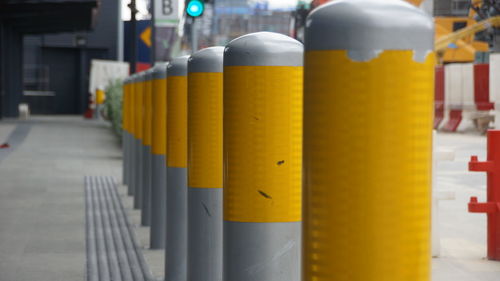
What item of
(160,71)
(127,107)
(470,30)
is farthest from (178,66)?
(470,30)

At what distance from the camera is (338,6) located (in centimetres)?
244

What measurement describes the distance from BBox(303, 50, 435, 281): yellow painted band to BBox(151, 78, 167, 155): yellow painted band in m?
5.22

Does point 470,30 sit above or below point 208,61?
above

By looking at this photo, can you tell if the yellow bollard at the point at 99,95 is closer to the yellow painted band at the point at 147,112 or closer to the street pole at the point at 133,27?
the street pole at the point at 133,27

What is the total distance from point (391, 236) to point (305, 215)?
0.88 ft

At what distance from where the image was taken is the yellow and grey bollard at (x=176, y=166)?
20.6 feet

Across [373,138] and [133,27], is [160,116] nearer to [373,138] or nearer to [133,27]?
[373,138]

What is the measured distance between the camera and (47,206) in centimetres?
1062

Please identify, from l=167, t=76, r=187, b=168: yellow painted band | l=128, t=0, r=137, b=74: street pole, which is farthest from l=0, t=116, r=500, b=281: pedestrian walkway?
l=128, t=0, r=137, b=74: street pole

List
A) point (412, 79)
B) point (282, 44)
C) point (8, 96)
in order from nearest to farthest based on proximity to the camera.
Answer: point (412, 79) → point (282, 44) → point (8, 96)

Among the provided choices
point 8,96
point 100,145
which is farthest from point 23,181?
point 8,96

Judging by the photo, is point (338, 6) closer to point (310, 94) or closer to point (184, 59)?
point (310, 94)

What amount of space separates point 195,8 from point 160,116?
5.29m

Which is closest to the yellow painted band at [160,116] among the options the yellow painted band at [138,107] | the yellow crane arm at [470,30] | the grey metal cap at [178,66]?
the grey metal cap at [178,66]
